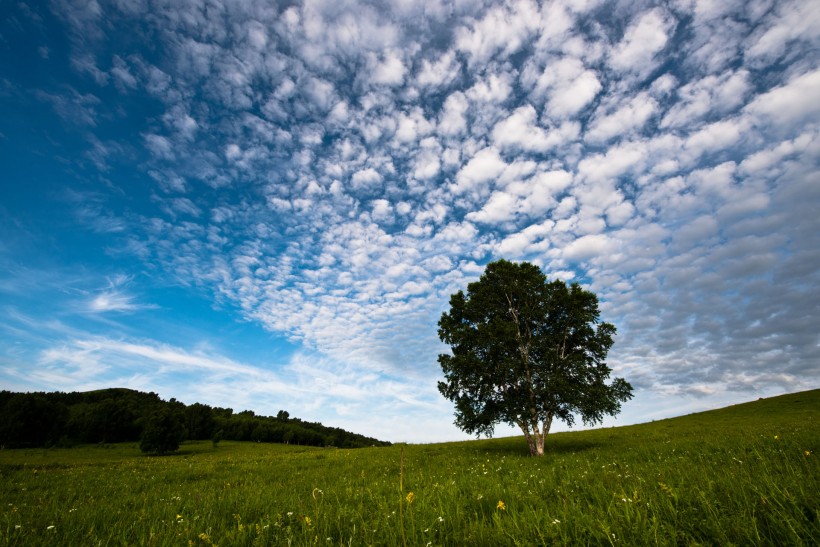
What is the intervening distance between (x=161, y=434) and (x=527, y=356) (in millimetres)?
72509

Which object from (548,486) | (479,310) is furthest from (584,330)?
(548,486)

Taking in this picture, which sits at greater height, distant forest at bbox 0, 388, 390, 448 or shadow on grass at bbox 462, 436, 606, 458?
distant forest at bbox 0, 388, 390, 448

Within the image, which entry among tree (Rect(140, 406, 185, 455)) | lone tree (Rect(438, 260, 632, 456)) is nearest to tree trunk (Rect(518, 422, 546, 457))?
lone tree (Rect(438, 260, 632, 456))

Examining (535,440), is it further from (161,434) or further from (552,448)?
(161,434)

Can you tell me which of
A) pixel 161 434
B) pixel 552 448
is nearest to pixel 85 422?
pixel 161 434

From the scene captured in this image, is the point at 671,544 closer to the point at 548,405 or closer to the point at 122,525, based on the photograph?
the point at 122,525

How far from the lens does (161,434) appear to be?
65.2 meters

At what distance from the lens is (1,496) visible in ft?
37.1

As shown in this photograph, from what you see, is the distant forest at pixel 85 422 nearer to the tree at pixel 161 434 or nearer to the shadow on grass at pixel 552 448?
the tree at pixel 161 434

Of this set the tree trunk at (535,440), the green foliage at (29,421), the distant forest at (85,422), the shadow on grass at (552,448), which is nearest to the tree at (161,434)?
the distant forest at (85,422)

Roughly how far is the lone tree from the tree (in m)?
65.8

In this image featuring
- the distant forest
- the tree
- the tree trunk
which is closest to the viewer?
the tree trunk

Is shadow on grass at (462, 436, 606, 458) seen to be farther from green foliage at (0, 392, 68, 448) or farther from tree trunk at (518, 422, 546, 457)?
green foliage at (0, 392, 68, 448)

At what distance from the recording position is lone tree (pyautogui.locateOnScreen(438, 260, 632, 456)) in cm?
2333
